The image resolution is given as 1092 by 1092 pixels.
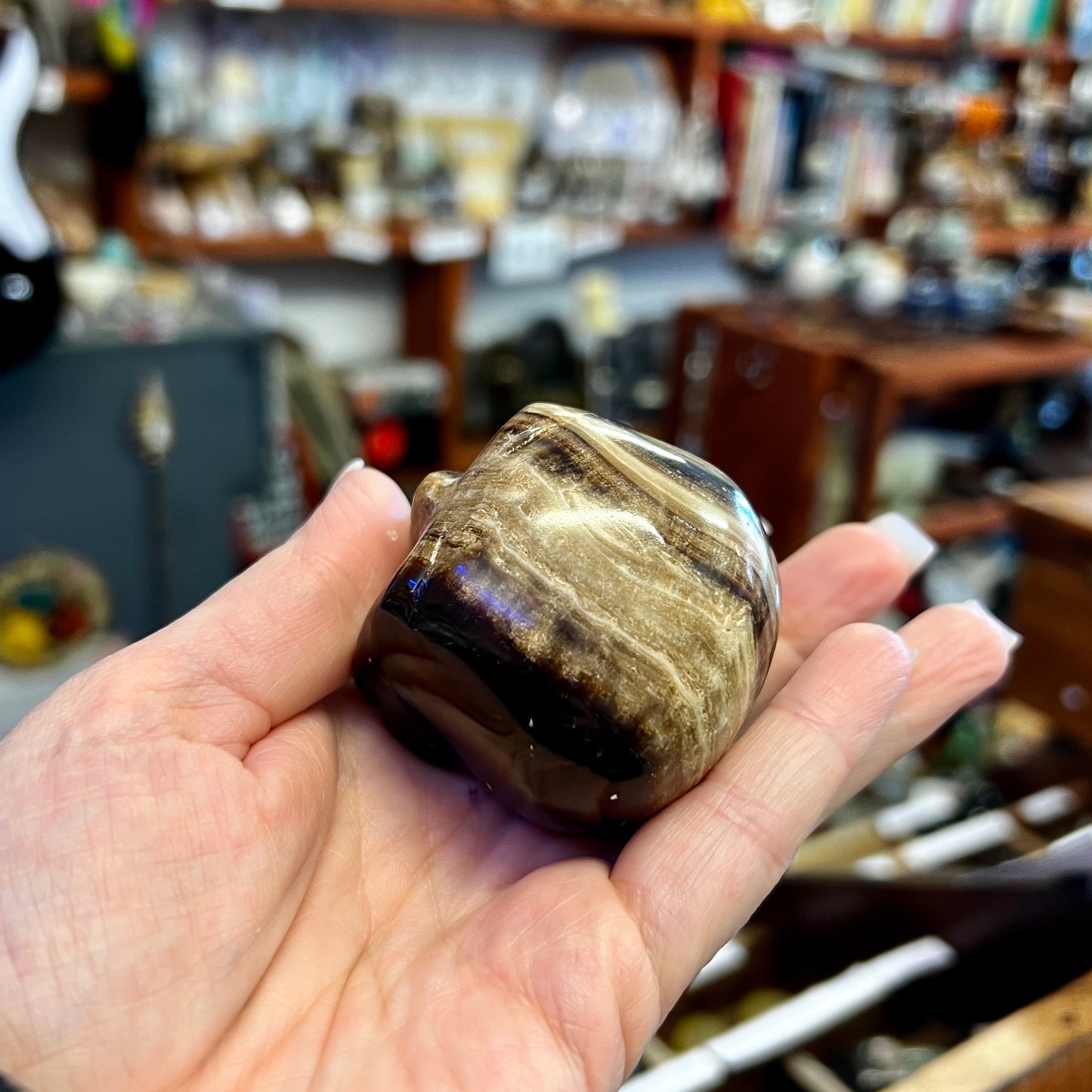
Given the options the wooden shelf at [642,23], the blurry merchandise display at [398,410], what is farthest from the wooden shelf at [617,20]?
the blurry merchandise display at [398,410]

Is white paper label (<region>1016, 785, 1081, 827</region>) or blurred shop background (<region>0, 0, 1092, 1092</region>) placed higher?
blurred shop background (<region>0, 0, 1092, 1092</region>)

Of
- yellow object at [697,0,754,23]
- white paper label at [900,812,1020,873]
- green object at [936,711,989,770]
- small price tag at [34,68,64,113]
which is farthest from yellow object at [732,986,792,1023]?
yellow object at [697,0,754,23]

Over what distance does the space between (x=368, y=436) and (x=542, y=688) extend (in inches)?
48.2

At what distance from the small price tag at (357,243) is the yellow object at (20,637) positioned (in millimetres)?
693

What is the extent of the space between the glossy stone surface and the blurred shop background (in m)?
0.23

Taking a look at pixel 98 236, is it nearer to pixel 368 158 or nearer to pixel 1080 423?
pixel 368 158

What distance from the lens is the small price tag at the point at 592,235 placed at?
175cm

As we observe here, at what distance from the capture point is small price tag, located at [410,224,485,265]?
158 centimetres

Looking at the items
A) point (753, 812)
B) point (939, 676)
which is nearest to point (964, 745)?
point (939, 676)

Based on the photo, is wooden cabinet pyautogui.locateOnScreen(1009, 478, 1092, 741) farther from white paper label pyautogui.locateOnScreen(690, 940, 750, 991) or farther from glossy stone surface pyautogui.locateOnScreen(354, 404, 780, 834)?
glossy stone surface pyautogui.locateOnScreen(354, 404, 780, 834)

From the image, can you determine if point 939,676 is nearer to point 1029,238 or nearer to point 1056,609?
point 1056,609

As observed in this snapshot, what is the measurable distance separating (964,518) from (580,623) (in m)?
1.52

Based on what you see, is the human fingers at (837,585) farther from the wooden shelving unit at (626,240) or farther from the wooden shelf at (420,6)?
the wooden shelf at (420,6)

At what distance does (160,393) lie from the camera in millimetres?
1188
